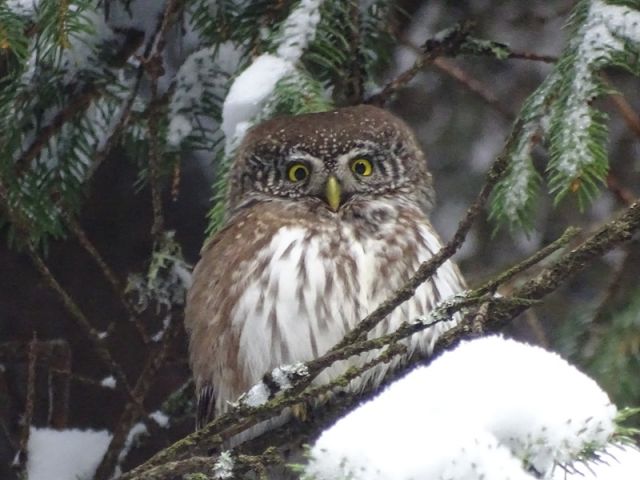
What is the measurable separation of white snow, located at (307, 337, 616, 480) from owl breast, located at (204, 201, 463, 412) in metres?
Result: 1.17

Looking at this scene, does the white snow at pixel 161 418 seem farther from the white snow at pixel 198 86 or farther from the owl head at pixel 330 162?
the white snow at pixel 198 86

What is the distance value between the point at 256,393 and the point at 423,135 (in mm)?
2308

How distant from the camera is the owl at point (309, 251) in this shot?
9.36 ft

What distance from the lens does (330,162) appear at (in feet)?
10.7

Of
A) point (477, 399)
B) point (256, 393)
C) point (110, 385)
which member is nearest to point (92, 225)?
point (110, 385)

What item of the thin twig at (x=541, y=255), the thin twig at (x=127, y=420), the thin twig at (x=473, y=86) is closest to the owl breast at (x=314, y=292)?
the thin twig at (x=127, y=420)

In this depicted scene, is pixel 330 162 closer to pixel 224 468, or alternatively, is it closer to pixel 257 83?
pixel 257 83

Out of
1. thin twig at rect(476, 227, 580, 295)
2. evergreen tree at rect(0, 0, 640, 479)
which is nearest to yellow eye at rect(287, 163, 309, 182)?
evergreen tree at rect(0, 0, 640, 479)

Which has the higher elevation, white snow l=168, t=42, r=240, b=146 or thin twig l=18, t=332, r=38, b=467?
white snow l=168, t=42, r=240, b=146

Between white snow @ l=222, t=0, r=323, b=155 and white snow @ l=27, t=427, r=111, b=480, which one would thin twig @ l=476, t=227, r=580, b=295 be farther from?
white snow @ l=27, t=427, r=111, b=480

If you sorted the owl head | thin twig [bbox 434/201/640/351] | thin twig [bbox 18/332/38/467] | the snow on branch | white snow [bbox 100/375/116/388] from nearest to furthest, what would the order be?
thin twig [bbox 434/201/640/351], the snow on branch, thin twig [bbox 18/332/38/467], the owl head, white snow [bbox 100/375/116/388]

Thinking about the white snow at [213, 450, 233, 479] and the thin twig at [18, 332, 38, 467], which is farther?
the thin twig at [18, 332, 38, 467]

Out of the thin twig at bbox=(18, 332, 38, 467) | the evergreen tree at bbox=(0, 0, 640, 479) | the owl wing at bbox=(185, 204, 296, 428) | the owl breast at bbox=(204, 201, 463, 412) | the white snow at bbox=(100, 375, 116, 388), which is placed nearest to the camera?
the evergreen tree at bbox=(0, 0, 640, 479)

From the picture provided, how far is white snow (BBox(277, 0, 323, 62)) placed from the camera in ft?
9.46
